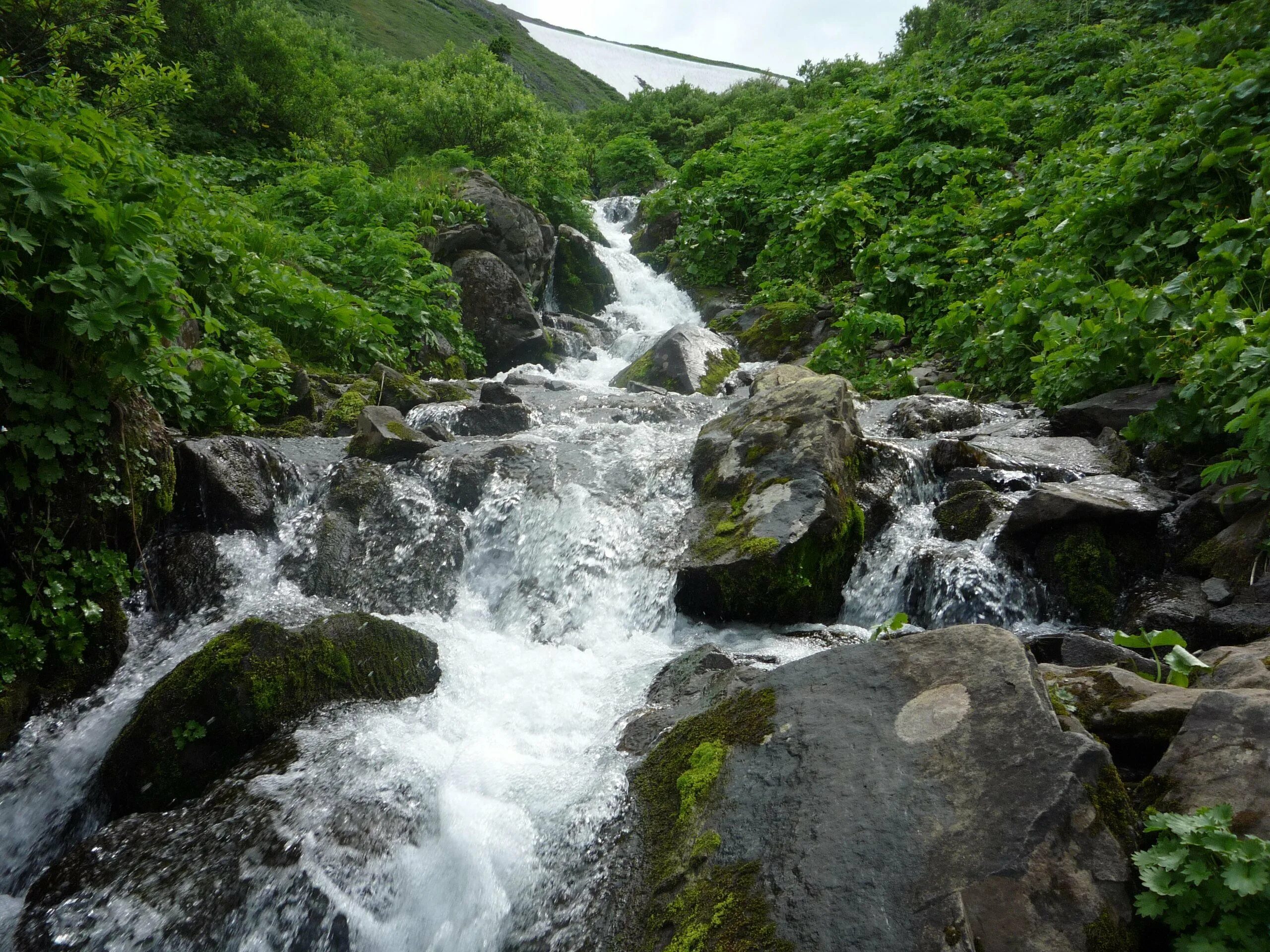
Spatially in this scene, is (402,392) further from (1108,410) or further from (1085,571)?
(1108,410)

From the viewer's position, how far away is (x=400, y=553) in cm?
648

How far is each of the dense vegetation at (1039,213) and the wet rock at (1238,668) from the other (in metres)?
1.32

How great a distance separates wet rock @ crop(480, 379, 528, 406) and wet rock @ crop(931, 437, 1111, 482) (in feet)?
18.8

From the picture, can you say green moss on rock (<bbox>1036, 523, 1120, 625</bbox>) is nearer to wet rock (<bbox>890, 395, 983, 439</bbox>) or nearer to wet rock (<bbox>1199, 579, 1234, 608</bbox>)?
wet rock (<bbox>1199, 579, 1234, 608</bbox>)

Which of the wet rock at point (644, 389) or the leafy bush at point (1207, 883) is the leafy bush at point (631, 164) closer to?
the wet rock at point (644, 389)

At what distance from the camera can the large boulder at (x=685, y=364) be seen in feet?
38.8

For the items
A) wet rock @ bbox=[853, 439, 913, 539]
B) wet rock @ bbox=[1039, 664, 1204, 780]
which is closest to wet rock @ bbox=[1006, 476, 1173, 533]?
wet rock @ bbox=[853, 439, 913, 539]

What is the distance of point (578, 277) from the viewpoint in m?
18.2

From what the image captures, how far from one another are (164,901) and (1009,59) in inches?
946

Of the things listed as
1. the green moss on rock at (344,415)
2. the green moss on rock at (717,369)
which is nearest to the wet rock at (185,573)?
the green moss on rock at (344,415)

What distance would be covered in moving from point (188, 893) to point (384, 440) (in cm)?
496

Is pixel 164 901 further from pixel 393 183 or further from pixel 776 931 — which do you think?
pixel 393 183

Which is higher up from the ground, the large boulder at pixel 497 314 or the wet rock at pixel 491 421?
the large boulder at pixel 497 314

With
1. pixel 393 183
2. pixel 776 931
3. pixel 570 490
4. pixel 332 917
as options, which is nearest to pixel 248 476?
pixel 570 490
